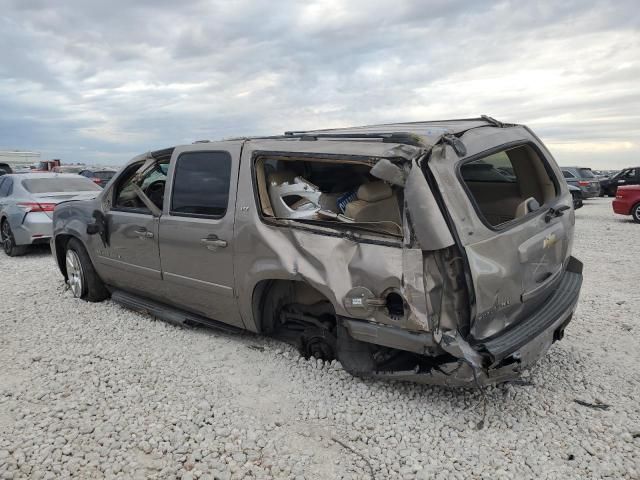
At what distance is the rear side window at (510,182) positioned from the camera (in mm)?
4027

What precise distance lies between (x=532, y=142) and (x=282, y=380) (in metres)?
2.71

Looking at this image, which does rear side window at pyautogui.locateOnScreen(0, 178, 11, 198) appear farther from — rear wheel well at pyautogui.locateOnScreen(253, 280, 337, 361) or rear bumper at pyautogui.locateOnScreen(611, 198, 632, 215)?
rear bumper at pyautogui.locateOnScreen(611, 198, 632, 215)

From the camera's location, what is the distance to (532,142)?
3928 millimetres

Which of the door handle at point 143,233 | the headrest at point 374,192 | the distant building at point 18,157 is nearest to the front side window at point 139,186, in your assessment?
the door handle at point 143,233

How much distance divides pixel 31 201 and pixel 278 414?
25.0ft

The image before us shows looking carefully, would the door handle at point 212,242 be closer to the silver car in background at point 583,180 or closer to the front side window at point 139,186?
the front side window at point 139,186

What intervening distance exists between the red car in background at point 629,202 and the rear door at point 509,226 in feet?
39.3

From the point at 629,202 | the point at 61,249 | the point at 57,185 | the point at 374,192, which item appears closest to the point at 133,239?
the point at 61,249

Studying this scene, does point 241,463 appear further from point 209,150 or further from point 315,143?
point 209,150

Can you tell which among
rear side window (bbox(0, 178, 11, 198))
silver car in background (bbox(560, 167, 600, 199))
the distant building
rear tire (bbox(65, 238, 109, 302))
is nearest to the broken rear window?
rear tire (bbox(65, 238, 109, 302))

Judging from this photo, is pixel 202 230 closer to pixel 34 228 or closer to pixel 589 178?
pixel 34 228

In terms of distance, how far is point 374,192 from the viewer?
11.3 ft

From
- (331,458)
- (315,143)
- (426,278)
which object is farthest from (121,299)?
(426,278)

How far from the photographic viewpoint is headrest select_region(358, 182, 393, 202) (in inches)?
134
